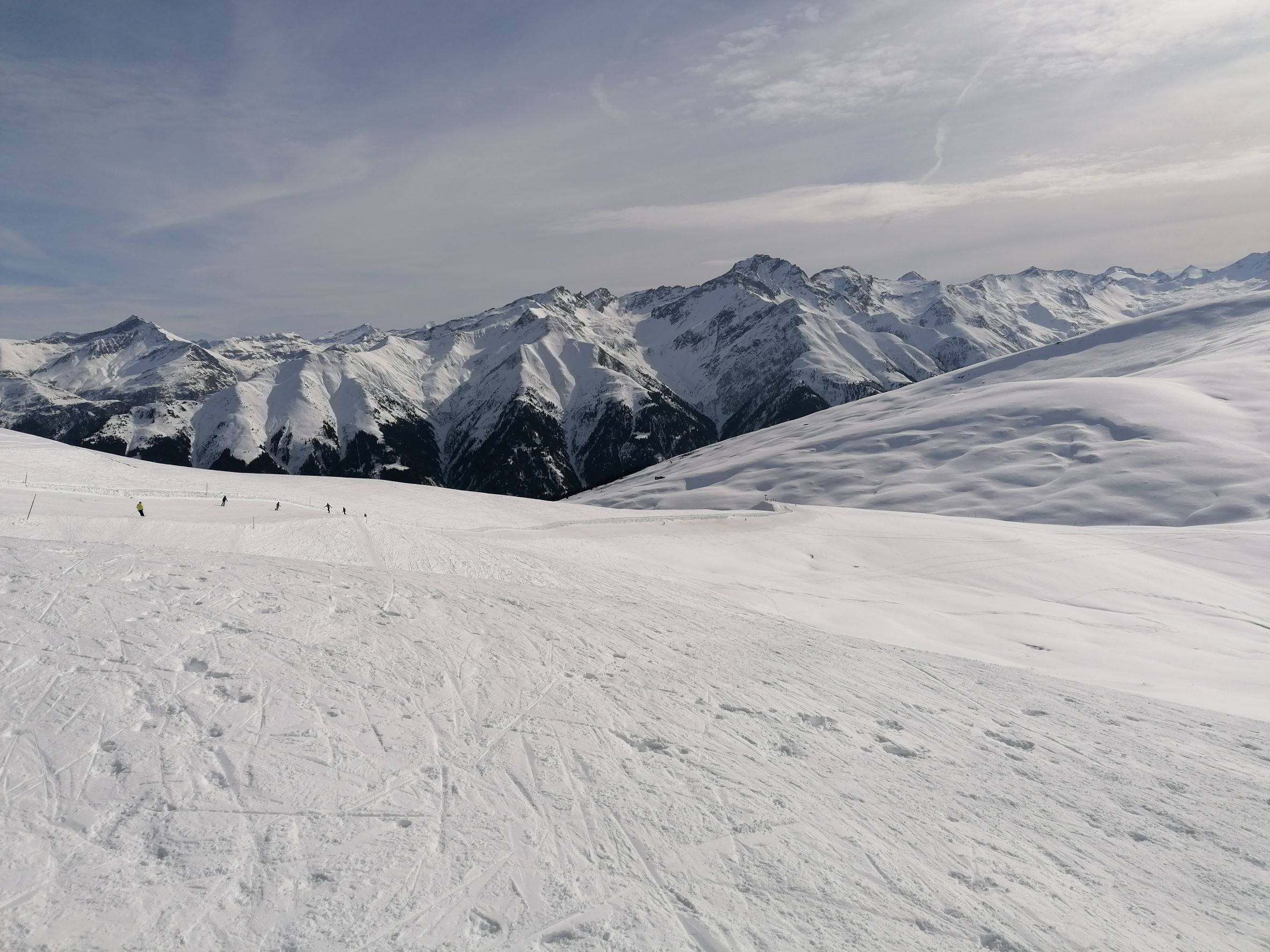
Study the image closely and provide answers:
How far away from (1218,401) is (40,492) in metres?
118

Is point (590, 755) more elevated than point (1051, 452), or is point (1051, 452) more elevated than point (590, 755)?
point (1051, 452)

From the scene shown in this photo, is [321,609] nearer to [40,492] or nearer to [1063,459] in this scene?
[40,492]

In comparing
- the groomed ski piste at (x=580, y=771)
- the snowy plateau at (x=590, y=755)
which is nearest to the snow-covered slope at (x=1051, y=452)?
the snowy plateau at (x=590, y=755)

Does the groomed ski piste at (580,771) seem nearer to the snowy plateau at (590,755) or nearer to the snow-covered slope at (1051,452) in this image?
the snowy plateau at (590,755)

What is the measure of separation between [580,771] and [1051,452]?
293ft

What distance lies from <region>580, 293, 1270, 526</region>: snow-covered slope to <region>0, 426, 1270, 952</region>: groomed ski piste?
172 ft

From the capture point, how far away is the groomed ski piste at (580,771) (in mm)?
6883

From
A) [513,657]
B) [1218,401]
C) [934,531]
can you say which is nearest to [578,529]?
[934,531]

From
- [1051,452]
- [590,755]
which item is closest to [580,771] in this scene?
[590,755]

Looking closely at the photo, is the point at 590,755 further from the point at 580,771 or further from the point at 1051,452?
the point at 1051,452

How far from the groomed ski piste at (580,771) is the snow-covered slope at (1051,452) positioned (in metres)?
52.5

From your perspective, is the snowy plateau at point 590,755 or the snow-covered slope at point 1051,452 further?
the snow-covered slope at point 1051,452

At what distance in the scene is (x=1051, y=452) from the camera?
80438mm

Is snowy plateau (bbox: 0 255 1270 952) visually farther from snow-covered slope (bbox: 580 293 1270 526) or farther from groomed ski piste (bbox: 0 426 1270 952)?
snow-covered slope (bbox: 580 293 1270 526)
